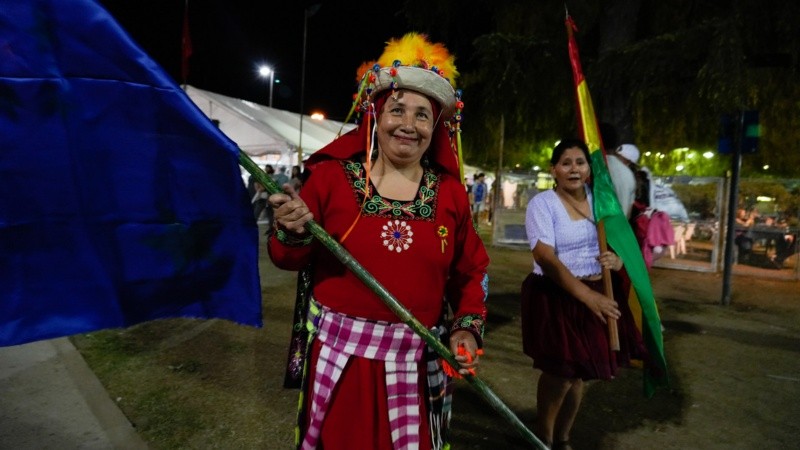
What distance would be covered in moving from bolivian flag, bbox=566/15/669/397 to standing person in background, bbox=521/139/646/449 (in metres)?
0.07

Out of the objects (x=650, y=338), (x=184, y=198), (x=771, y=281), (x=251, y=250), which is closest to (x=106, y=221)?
(x=184, y=198)

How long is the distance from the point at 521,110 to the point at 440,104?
26.1 ft

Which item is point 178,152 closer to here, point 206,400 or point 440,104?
point 440,104

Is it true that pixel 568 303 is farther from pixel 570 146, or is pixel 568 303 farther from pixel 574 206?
pixel 570 146

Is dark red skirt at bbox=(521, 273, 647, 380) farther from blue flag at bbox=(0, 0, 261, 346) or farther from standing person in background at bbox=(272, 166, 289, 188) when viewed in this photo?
standing person in background at bbox=(272, 166, 289, 188)

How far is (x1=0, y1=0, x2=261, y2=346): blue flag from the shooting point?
4.93 ft

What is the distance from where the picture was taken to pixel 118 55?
Answer: 1.60 m

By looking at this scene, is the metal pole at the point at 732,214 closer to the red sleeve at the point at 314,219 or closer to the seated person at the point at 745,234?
the seated person at the point at 745,234

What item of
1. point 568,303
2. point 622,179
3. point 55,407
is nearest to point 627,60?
point 622,179

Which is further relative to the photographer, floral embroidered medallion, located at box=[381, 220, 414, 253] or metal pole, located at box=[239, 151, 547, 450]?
floral embroidered medallion, located at box=[381, 220, 414, 253]

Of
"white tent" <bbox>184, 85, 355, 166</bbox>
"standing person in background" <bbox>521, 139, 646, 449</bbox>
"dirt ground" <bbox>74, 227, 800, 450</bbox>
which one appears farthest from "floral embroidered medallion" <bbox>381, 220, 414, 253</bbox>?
"white tent" <bbox>184, 85, 355, 166</bbox>

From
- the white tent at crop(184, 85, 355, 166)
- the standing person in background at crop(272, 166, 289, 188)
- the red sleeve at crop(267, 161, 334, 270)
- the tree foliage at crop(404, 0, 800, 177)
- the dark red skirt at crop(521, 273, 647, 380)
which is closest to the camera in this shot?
the red sleeve at crop(267, 161, 334, 270)

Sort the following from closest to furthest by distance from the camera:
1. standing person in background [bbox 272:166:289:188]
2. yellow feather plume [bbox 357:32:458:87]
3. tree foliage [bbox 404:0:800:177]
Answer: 1. yellow feather plume [bbox 357:32:458:87]
2. tree foliage [bbox 404:0:800:177]
3. standing person in background [bbox 272:166:289:188]

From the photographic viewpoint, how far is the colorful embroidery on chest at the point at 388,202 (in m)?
2.01
